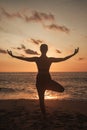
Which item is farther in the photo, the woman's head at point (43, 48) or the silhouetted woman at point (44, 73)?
the woman's head at point (43, 48)

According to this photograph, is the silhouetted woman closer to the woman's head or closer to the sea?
the woman's head

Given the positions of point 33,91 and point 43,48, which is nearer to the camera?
point 43,48

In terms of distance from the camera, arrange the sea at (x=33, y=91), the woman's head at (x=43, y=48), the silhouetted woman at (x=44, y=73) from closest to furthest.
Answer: the silhouetted woman at (x=44, y=73), the woman's head at (x=43, y=48), the sea at (x=33, y=91)

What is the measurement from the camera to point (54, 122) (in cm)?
910

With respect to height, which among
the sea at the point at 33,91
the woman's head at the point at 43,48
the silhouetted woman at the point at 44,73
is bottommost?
the sea at the point at 33,91

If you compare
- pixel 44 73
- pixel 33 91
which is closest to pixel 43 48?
pixel 44 73

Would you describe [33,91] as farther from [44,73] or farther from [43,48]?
[43,48]

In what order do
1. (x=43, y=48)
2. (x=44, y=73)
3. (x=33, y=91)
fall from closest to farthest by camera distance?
(x=43, y=48), (x=44, y=73), (x=33, y=91)

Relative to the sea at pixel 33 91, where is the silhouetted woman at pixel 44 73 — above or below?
above

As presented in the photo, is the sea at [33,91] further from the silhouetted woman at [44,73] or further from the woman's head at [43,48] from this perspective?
the woman's head at [43,48]

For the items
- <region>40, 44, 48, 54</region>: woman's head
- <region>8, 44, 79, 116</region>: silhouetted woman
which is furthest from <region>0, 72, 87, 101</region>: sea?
<region>40, 44, 48, 54</region>: woman's head

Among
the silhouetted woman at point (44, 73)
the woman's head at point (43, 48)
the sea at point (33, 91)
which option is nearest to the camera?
the silhouetted woman at point (44, 73)

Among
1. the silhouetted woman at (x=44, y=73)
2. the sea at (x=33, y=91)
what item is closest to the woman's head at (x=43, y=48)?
the silhouetted woman at (x=44, y=73)

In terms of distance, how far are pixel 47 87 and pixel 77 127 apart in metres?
1.56
